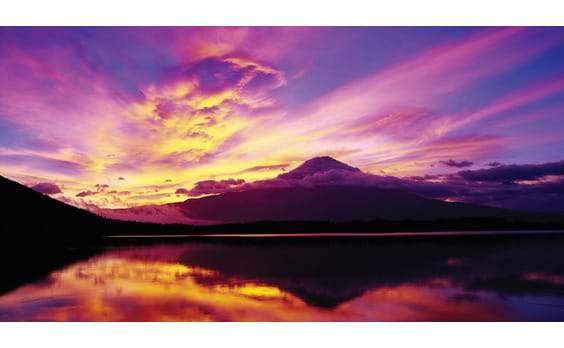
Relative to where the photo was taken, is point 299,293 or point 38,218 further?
point 38,218

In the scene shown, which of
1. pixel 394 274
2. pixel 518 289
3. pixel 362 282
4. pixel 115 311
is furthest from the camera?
pixel 394 274

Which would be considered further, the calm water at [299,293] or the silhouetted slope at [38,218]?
the silhouetted slope at [38,218]

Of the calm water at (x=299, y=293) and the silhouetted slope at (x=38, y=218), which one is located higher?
the silhouetted slope at (x=38, y=218)

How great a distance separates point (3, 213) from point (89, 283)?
4161 centimetres

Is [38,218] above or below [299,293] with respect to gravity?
above

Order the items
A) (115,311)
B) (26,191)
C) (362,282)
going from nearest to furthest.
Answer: (115,311)
(362,282)
(26,191)

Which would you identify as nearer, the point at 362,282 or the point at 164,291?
the point at 164,291

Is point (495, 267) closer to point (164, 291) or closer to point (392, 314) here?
point (392, 314)

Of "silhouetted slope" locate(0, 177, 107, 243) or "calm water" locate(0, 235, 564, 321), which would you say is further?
"silhouetted slope" locate(0, 177, 107, 243)

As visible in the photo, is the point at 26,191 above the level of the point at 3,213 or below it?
above

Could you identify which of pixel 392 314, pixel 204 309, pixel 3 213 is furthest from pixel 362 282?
pixel 3 213

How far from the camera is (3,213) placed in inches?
1857

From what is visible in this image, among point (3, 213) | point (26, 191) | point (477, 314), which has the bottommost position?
point (477, 314)

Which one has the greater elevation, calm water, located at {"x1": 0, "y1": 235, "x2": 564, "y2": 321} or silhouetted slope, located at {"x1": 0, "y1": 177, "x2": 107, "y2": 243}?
silhouetted slope, located at {"x1": 0, "y1": 177, "x2": 107, "y2": 243}
